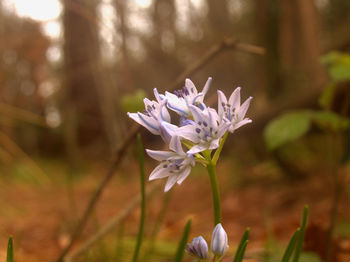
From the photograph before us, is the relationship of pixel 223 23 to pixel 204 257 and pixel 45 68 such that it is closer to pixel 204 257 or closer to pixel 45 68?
pixel 45 68

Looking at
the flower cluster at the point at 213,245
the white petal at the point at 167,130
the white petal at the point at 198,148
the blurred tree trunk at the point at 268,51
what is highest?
the blurred tree trunk at the point at 268,51

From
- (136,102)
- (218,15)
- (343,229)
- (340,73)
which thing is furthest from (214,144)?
(218,15)

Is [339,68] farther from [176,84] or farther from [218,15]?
[218,15]

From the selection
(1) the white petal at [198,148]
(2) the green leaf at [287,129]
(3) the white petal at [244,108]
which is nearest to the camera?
(1) the white petal at [198,148]

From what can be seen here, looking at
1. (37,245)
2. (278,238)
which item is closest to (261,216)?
(278,238)

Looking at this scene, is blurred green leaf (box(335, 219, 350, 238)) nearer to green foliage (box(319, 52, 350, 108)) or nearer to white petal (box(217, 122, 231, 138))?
green foliage (box(319, 52, 350, 108))

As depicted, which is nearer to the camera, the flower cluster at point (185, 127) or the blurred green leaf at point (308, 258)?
the flower cluster at point (185, 127)

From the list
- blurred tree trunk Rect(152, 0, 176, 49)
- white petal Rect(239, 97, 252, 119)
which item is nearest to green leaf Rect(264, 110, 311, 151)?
white petal Rect(239, 97, 252, 119)

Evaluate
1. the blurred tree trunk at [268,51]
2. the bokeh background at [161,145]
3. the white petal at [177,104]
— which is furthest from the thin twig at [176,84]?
the blurred tree trunk at [268,51]

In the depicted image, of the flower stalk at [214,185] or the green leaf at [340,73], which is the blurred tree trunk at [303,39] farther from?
the flower stalk at [214,185]
